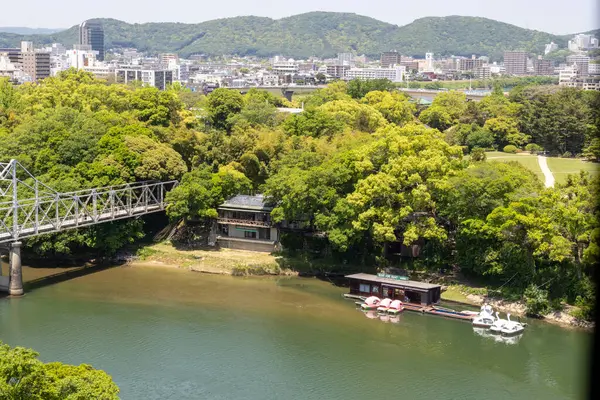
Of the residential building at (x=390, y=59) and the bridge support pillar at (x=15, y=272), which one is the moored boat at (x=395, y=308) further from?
the residential building at (x=390, y=59)

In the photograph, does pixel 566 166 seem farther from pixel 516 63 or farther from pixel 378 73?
pixel 516 63

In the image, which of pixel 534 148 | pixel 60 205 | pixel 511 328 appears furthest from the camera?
pixel 534 148

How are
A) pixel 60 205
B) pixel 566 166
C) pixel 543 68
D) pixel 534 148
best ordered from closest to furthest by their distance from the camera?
1. pixel 60 205
2. pixel 566 166
3. pixel 534 148
4. pixel 543 68

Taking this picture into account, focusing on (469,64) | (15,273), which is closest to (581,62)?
(469,64)

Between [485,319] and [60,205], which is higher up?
[60,205]

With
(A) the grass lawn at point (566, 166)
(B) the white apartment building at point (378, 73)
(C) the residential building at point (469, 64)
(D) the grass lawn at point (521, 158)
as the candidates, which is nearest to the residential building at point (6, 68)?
(B) the white apartment building at point (378, 73)

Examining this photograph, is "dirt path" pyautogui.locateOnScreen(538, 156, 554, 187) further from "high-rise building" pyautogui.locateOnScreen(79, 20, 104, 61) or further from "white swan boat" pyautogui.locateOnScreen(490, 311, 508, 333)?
"high-rise building" pyautogui.locateOnScreen(79, 20, 104, 61)
